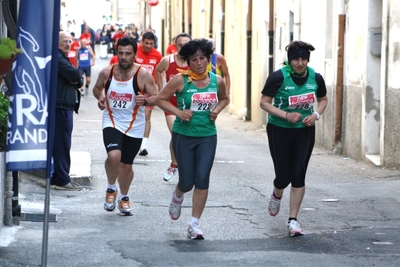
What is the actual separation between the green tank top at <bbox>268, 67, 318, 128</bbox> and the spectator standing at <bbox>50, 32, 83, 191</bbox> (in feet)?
9.80

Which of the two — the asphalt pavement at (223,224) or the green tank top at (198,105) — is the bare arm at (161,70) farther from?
the green tank top at (198,105)

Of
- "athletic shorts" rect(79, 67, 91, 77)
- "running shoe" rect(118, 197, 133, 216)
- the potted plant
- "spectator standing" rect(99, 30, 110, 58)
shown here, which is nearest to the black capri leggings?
"running shoe" rect(118, 197, 133, 216)

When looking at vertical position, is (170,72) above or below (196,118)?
above

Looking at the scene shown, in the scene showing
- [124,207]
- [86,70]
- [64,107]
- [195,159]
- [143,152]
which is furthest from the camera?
[86,70]

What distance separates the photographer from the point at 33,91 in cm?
659

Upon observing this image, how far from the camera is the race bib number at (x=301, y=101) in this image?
9.10 meters

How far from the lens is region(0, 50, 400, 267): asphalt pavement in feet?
26.3

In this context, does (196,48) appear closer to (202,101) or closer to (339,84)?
(202,101)

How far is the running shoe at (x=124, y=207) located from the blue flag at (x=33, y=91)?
11.7 ft

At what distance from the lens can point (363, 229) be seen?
938 cm

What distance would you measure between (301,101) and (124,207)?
86.4 inches

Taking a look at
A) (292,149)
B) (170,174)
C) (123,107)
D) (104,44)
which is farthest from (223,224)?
(104,44)

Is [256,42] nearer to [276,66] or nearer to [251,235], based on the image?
[276,66]

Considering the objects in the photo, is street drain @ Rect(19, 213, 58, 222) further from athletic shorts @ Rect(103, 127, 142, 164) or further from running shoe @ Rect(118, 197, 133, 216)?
athletic shorts @ Rect(103, 127, 142, 164)
